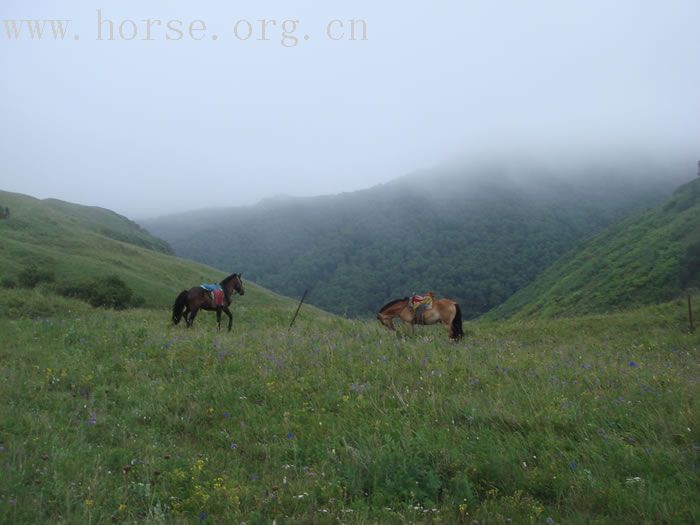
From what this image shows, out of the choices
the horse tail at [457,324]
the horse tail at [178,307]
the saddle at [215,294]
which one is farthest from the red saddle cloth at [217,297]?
the horse tail at [457,324]

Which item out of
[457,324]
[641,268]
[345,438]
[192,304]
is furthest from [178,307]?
[641,268]

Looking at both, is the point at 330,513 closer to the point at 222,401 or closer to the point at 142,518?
the point at 142,518

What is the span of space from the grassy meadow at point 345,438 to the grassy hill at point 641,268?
66712 mm

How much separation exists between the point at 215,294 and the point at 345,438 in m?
13.7

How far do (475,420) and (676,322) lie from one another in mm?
21991

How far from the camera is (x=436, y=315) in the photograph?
1544 centimetres

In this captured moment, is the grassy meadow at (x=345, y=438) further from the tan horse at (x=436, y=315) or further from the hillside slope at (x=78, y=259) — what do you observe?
the hillside slope at (x=78, y=259)

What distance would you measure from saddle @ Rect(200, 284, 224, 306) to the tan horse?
263 inches

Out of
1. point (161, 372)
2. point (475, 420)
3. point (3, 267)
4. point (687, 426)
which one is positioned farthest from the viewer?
point (3, 267)

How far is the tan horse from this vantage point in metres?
15.2

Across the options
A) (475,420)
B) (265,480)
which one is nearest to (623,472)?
(475,420)

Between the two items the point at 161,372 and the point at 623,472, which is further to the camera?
the point at 161,372

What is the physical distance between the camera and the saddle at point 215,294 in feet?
59.0

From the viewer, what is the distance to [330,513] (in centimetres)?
390
